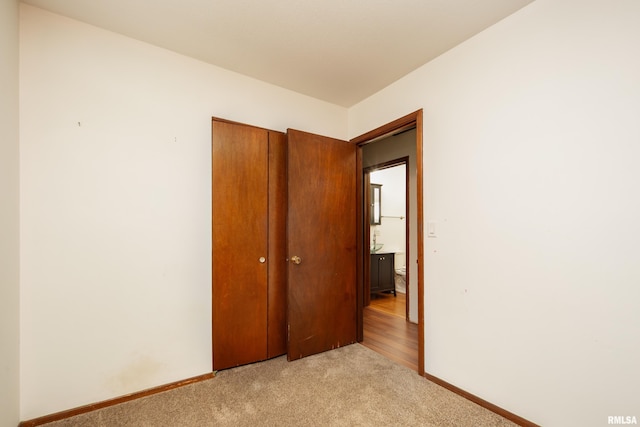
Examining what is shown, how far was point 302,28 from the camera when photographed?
1897mm

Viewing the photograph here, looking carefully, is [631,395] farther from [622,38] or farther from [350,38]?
[350,38]

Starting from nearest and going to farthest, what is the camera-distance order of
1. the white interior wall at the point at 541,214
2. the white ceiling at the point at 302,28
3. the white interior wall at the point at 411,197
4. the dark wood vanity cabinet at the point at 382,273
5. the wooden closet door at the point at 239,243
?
the white interior wall at the point at 541,214
the white ceiling at the point at 302,28
the wooden closet door at the point at 239,243
the white interior wall at the point at 411,197
the dark wood vanity cabinet at the point at 382,273

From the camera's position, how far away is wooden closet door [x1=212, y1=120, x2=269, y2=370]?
2277 millimetres

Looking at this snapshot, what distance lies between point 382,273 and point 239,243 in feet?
10.3

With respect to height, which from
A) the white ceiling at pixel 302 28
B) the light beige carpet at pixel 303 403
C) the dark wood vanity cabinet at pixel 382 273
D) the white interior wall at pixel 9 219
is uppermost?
the white ceiling at pixel 302 28

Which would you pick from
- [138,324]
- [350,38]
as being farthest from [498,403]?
[350,38]

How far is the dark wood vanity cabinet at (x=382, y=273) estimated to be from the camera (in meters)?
4.71

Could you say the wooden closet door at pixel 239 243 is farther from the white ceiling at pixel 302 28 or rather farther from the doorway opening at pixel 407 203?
the doorway opening at pixel 407 203

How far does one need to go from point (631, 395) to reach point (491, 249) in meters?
0.89

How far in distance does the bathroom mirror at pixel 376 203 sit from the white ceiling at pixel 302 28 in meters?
2.95

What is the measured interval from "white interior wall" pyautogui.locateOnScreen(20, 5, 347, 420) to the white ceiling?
19 centimetres

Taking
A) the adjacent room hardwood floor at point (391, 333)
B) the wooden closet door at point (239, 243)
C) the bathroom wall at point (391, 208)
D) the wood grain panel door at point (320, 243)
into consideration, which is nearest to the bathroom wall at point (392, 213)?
the bathroom wall at point (391, 208)

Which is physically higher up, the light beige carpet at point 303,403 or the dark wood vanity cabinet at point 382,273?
the dark wood vanity cabinet at point 382,273

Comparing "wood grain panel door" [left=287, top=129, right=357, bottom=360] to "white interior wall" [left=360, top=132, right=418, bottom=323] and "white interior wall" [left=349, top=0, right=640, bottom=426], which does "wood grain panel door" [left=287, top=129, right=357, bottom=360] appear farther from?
"white interior wall" [left=360, top=132, right=418, bottom=323]
